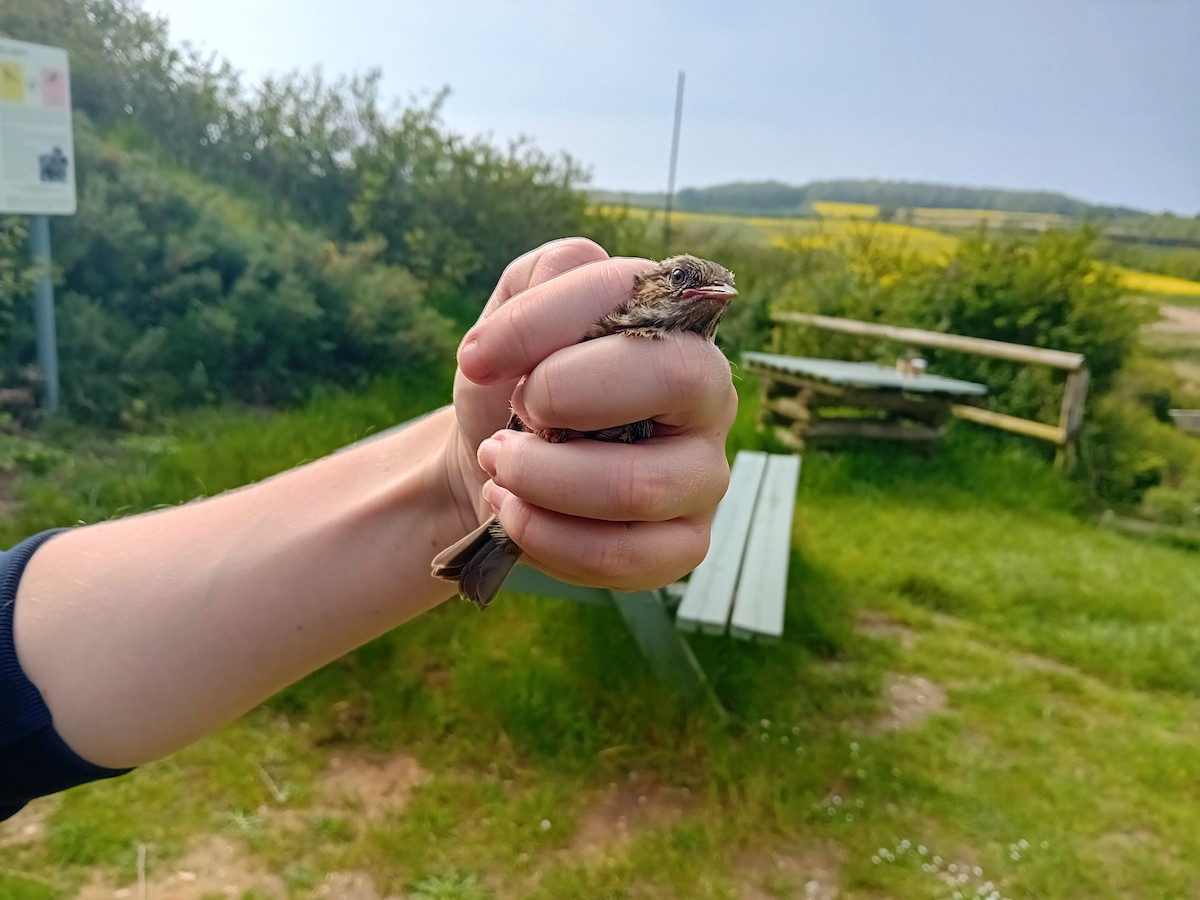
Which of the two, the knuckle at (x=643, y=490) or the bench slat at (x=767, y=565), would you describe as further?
the bench slat at (x=767, y=565)

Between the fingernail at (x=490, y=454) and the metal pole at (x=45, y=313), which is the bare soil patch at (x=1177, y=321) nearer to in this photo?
the fingernail at (x=490, y=454)

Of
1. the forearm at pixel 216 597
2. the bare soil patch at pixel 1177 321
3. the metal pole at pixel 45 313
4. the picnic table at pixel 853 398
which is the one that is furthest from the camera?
the bare soil patch at pixel 1177 321

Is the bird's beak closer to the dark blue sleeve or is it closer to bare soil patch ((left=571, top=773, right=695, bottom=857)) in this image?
the dark blue sleeve

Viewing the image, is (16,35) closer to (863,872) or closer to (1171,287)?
(863,872)

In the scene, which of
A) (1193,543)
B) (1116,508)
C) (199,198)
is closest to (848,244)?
(1116,508)

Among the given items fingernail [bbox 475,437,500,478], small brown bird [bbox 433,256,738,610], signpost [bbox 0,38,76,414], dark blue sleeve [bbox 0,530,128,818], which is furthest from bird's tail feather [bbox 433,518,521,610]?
signpost [bbox 0,38,76,414]

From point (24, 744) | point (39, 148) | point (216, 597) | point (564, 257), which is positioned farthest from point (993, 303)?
point (24, 744)

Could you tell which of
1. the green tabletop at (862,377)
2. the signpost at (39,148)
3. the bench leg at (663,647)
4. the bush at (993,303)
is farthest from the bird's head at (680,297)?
the bush at (993,303)
